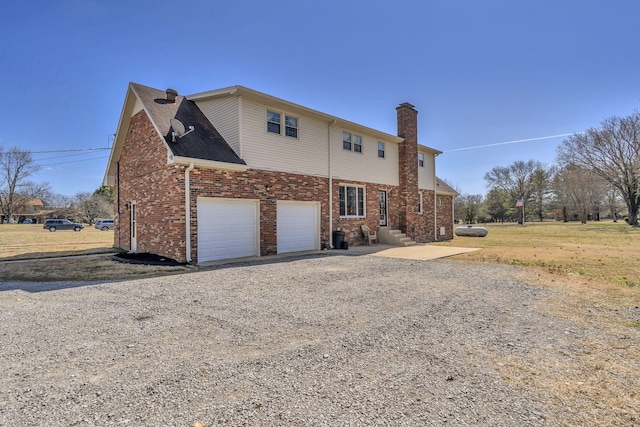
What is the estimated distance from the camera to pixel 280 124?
41.3 ft

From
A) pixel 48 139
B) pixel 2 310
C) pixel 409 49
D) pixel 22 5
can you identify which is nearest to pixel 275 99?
pixel 409 49

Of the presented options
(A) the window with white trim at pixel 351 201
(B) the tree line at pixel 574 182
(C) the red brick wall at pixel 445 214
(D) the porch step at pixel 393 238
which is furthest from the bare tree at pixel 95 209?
(B) the tree line at pixel 574 182

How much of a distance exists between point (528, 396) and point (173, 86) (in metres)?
14.7

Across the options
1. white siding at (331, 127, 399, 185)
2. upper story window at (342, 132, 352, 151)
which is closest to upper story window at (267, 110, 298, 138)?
white siding at (331, 127, 399, 185)

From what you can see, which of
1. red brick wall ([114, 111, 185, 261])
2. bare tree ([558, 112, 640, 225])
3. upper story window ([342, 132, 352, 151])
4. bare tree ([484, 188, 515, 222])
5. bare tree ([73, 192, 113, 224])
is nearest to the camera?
red brick wall ([114, 111, 185, 261])

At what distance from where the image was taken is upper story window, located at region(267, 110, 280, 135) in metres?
12.3

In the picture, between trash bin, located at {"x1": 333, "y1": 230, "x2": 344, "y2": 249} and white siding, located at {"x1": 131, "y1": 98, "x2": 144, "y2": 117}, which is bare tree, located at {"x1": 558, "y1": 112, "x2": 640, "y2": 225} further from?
white siding, located at {"x1": 131, "y1": 98, "x2": 144, "y2": 117}

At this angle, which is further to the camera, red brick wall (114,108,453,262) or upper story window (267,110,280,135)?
upper story window (267,110,280,135)

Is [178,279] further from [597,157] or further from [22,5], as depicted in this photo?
[597,157]

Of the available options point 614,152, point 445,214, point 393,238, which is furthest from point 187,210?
point 614,152

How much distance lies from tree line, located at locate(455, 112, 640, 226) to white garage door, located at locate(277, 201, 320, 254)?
40202 mm

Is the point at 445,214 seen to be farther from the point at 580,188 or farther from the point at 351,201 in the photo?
the point at 580,188

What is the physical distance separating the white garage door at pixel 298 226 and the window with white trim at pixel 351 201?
1.77 metres

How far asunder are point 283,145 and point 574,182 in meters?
50.6
